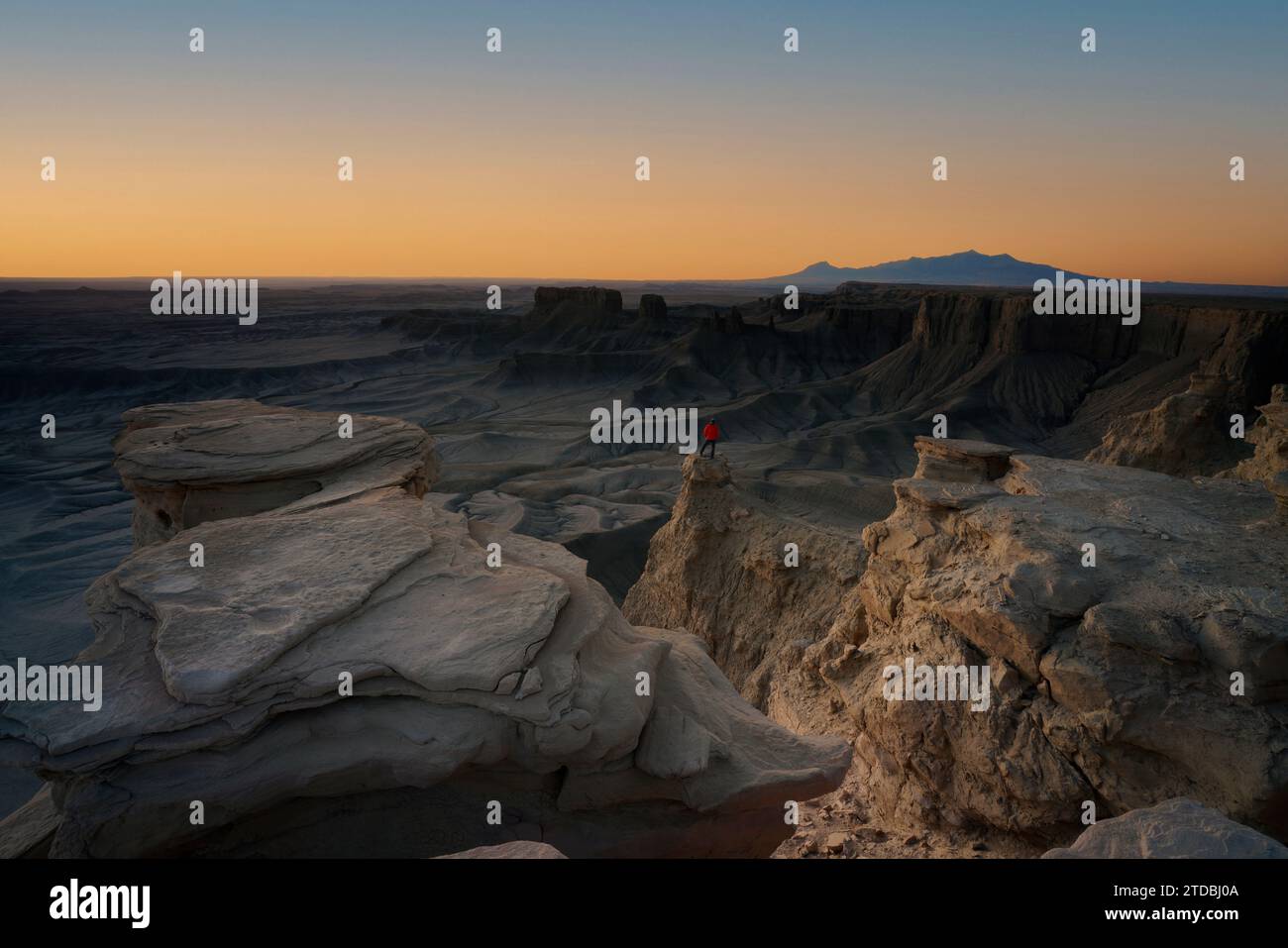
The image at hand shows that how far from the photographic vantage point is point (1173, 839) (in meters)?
2.29

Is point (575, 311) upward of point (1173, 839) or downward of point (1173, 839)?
upward

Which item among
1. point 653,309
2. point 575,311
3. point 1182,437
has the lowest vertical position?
point 1182,437

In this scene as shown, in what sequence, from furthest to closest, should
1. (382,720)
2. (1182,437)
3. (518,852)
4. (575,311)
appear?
1. (575,311)
2. (1182,437)
3. (382,720)
4. (518,852)

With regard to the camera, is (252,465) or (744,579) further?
Result: (744,579)

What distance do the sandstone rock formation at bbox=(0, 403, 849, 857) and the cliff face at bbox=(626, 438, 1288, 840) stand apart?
0.86m

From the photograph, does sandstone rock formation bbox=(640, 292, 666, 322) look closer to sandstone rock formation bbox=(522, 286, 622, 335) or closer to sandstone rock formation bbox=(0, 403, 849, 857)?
sandstone rock formation bbox=(522, 286, 622, 335)

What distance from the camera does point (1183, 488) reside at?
237 inches

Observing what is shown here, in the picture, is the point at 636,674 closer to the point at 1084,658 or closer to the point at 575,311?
the point at 1084,658

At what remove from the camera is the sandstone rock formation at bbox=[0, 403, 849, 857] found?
9.84 ft

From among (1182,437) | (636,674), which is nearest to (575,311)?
(1182,437)

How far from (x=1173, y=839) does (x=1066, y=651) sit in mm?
1868

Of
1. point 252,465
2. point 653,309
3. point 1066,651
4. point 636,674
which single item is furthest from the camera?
point 653,309

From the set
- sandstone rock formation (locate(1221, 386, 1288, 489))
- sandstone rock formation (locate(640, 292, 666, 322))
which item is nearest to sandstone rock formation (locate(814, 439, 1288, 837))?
sandstone rock formation (locate(1221, 386, 1288, 489))
